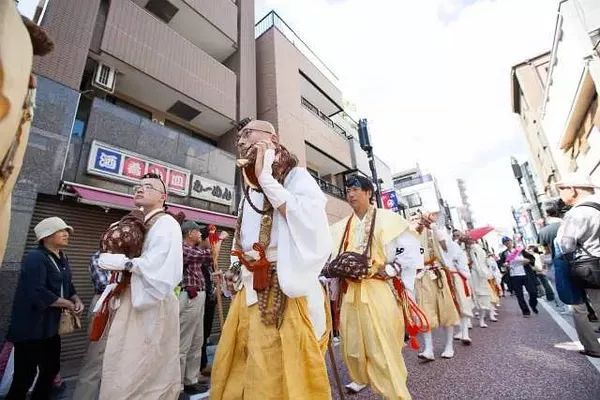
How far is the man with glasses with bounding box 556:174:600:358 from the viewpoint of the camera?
2760 millimetres

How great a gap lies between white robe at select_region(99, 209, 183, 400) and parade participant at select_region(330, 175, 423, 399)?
1422 millimetres

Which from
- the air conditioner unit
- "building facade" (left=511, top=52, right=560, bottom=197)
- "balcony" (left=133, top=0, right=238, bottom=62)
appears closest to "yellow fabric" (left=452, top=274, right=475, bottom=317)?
the air conditioner unit

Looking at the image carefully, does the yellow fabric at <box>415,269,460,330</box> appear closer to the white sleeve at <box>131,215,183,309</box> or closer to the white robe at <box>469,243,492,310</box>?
the white robe at <box>469,243,492,310</box>

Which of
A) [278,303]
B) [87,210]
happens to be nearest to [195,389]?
[278,303]

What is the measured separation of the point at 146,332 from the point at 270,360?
3.93 feet

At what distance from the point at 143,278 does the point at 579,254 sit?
3.94 metres

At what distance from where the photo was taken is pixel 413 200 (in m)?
31.6

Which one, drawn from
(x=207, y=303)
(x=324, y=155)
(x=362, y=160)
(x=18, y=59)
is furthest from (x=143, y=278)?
(x=362, y=160)

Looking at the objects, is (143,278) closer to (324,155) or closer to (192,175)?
(192,175)

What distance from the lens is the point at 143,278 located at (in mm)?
2117

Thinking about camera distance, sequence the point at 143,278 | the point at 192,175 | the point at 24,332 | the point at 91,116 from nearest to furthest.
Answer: the point at 143,278, the point at 24,332, the point at 91,116, the point at 192,175

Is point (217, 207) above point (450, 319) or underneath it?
above

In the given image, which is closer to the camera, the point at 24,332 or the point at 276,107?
the point at 24,332

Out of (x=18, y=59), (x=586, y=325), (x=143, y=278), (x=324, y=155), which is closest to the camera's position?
(x=18, y=59)
